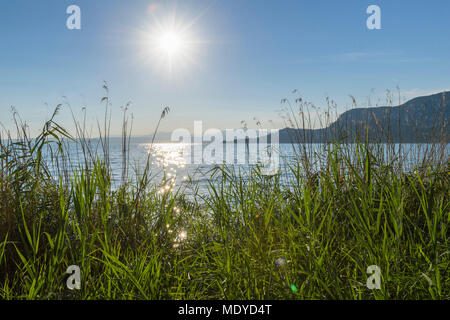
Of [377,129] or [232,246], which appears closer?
[232,246]

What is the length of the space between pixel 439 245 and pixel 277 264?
0.98 meters

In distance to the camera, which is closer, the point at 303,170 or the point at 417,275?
the point at 417,275

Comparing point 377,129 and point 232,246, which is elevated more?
point 377,129

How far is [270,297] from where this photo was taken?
1630 millimetres

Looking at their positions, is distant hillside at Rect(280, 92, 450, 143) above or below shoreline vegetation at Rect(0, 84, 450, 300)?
above

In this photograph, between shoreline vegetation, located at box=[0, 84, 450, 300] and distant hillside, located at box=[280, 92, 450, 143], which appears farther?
distant hillside, located at box=[280, 92, 450, 143]

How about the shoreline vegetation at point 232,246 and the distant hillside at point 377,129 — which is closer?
the shoreline vegetation at point 232,246

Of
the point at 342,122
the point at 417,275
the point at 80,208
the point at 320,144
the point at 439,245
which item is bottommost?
the point at 417,275

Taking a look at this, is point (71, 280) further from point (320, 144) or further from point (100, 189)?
point (320, 144)

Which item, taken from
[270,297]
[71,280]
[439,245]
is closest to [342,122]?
[439,245]

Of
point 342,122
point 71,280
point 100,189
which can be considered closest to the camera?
point 71,280

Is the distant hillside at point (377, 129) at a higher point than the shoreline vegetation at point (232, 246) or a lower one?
higher
